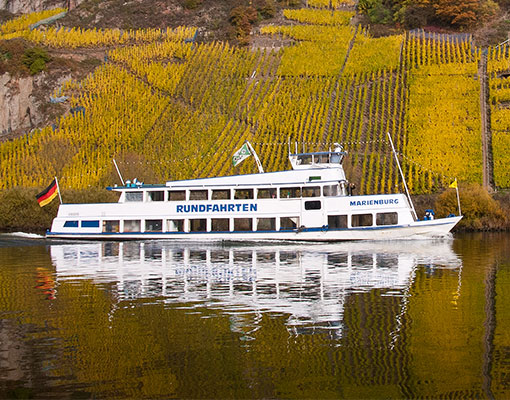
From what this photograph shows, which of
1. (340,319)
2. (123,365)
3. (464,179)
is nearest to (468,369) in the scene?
(340,319)

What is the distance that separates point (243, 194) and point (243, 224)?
2.11 metres

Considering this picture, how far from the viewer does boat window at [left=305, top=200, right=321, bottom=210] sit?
150ft

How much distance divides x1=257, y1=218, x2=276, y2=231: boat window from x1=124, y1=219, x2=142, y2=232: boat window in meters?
8.90

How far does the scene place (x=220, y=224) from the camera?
157 ft

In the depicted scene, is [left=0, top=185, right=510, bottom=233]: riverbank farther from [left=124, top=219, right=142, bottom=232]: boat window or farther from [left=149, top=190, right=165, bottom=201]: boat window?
[left=149, top=190, right=165, bottom=201]: boat window

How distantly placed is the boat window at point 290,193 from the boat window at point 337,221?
8.81 feet

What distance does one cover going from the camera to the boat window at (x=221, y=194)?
47456 mm

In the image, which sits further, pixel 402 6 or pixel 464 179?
pixel 402 6

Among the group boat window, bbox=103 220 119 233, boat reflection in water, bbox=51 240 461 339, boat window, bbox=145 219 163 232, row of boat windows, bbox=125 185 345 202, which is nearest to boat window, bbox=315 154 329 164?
row of boat windows, bbox=125 185 345 202

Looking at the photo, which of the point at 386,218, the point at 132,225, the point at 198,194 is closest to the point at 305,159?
the point at 386,218

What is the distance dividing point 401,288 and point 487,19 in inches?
3522

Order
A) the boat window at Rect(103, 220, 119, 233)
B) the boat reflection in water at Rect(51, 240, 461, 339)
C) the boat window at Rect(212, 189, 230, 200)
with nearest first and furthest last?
the boat reflection in water at Rect(51, 240, 461, 339), the boat window at Rect(212, 189, 230, 200), the boat window at Rect(103, 220, 119, 233)

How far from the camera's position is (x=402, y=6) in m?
111

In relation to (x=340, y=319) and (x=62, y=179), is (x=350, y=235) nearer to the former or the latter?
(x=340, y=319)
